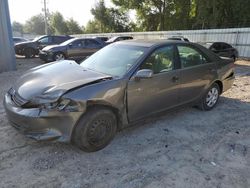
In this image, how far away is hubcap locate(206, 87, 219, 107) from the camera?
5176 millimetres

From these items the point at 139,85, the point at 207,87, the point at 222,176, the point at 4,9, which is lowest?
the point at 222,176

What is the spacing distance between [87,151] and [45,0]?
46.8 metres

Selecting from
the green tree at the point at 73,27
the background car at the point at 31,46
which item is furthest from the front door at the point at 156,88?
the green tree at the point at 73,27

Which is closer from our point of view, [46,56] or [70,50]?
[46,56]

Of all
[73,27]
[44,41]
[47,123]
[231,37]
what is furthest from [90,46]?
[73,27]

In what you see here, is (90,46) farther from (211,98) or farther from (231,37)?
(231,37)

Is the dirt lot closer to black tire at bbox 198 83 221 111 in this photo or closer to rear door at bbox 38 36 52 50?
black tire at bbox 198 83 221 111

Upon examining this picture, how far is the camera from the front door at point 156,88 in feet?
12.0

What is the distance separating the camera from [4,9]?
9109 mm

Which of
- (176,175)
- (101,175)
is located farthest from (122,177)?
(176,175)

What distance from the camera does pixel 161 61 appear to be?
407cm

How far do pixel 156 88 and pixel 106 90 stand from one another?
988 millimetres

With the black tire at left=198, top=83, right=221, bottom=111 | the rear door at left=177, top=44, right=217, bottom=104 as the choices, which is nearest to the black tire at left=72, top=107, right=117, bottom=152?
the rear door at left=177, top=44, right=217, bottom=104

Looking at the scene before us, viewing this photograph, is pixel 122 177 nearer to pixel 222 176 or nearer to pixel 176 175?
pixel 176 175
